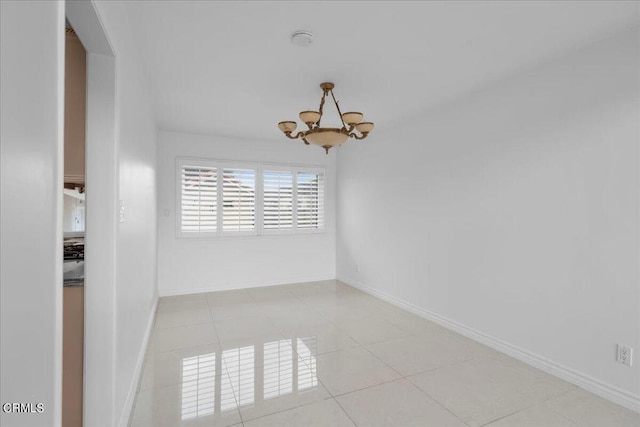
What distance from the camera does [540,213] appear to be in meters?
2.71

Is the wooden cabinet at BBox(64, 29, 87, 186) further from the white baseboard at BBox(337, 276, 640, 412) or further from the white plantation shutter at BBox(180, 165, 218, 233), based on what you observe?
the white baseboard at BBox(337, 276, 640, 412)

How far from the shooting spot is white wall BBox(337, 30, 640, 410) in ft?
7.31

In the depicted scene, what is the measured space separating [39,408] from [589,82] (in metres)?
3.42

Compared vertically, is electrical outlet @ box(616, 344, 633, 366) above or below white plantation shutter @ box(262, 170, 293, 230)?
below

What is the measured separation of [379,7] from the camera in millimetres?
1961

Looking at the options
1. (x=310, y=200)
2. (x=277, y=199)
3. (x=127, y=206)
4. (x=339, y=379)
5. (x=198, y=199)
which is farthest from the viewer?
(x=310, y=200)

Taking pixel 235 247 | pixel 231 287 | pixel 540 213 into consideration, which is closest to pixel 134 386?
pixel 231 287

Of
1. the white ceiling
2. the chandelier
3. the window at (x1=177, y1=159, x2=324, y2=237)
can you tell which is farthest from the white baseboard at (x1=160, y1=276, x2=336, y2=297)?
the chandelier

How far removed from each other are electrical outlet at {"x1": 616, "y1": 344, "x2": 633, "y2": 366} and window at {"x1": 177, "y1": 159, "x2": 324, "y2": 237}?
4.25 metres

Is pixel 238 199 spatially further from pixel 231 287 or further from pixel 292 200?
pixel 231 287

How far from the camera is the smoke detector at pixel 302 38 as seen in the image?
2207 millimetres

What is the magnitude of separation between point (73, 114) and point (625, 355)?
3641mm

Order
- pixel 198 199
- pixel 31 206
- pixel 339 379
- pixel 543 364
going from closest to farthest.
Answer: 1. pixel 31 206
2. pixel 339 379
3. pixel 543 364
4. pixel 198 199

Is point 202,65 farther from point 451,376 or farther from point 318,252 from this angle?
point 318,252
